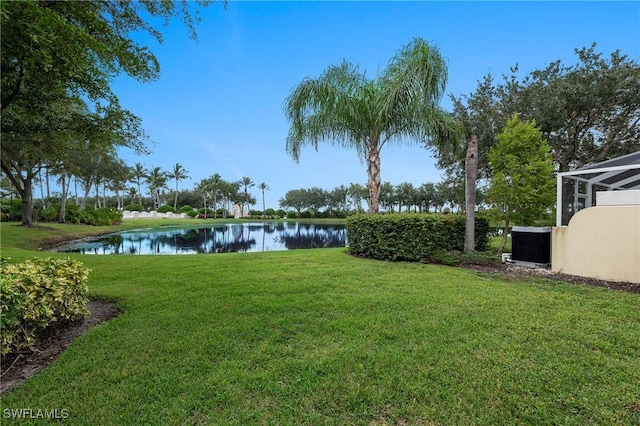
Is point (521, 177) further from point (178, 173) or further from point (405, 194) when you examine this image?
point (178, 173)

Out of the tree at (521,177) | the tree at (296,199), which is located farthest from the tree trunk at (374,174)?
the tree at (296,199)

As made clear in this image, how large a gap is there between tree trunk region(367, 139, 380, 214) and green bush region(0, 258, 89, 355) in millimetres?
7193

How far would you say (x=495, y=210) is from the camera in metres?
7.80

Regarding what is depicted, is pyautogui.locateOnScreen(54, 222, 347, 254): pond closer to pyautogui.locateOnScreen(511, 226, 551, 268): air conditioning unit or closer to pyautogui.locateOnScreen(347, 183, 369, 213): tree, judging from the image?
pyautogui.locateOnScreen(511, 226, 551, 268): air conditioning unit

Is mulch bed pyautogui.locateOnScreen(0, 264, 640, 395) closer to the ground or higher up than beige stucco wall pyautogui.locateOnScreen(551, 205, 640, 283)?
closer to the ground

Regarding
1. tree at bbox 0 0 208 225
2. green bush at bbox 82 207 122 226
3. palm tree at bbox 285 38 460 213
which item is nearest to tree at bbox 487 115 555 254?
palm tree at bbox 285 38 460 213

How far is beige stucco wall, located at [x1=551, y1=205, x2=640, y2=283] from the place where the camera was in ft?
16.3

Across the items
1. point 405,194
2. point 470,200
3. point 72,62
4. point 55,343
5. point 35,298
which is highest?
point 405,194

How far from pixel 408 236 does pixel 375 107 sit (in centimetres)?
402

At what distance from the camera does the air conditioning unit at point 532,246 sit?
6520 mm

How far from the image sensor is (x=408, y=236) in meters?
7.06

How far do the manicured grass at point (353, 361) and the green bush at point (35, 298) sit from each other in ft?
1.29

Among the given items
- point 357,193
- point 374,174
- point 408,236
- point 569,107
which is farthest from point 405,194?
point 408,236

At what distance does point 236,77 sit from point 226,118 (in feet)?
31.3
